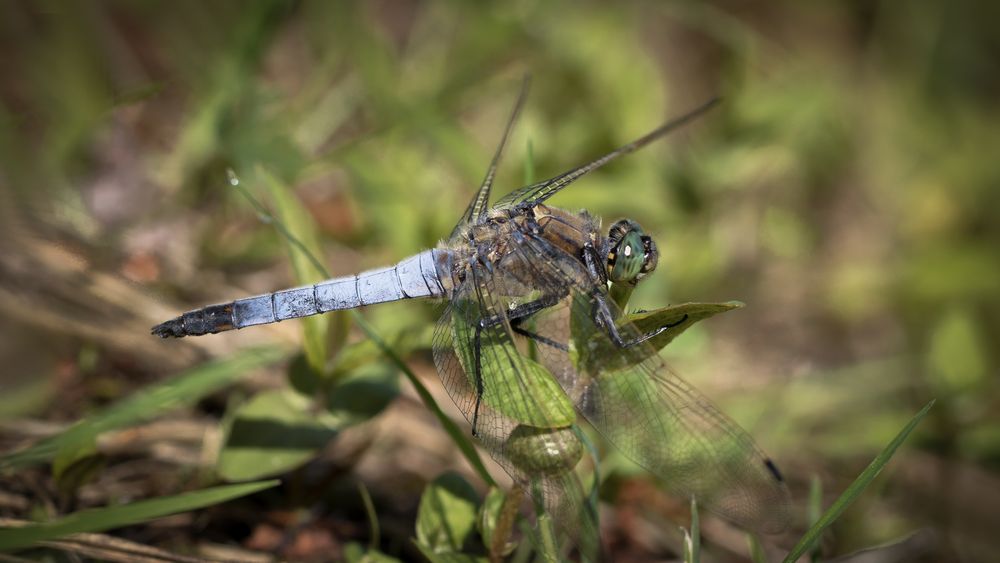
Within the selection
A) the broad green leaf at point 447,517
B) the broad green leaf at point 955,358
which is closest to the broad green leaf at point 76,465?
the broad green leaf at point 447,517

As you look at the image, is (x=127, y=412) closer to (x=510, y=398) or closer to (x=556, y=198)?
(x=510, y=398)

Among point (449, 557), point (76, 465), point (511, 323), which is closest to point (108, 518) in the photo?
point (76, 465)

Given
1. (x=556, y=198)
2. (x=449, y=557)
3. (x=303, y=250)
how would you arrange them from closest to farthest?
(x=449, y=557) → (x=303, y=250) → (x=556, y=198)

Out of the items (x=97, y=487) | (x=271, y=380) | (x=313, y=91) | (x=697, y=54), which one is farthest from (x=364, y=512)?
(x=697, y=54)

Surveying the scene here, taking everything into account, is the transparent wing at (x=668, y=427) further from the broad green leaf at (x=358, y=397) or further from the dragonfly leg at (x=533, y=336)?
the broad green leaf at (x=358, y=397)

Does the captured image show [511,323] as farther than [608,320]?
Yes

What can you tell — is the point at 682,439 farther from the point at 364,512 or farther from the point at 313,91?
the point at 313,91

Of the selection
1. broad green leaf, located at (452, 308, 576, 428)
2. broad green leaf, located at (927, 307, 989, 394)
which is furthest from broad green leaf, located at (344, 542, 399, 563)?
broad green leaf, located at (927, 307, 989, 394)

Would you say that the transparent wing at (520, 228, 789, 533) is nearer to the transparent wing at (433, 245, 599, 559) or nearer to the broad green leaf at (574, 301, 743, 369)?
the broad green leaf at (574, 301, 743, 369)
